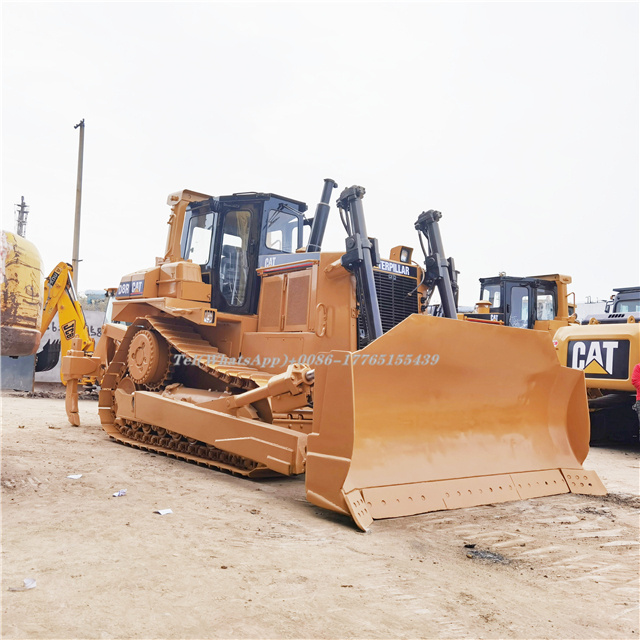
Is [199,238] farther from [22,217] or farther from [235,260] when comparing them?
[22,217]

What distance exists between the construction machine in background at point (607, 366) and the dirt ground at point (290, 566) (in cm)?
367

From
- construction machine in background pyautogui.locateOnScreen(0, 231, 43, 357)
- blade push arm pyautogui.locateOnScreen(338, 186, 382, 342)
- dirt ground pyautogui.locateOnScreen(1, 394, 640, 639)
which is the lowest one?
dirt ground pyautogui.locateOnScreen(1, 394, 640, 639)

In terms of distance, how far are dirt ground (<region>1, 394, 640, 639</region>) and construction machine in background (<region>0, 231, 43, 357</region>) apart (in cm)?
112

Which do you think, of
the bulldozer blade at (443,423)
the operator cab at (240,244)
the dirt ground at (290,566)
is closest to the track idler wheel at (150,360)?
the operator cab at (240,244)

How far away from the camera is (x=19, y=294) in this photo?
3.12 meters

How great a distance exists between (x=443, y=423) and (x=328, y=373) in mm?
1168

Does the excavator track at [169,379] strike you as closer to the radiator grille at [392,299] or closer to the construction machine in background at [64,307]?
the radiator grille at [392,299]

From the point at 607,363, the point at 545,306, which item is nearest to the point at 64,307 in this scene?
the point at 607,363

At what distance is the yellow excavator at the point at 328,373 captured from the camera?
13.5 feet

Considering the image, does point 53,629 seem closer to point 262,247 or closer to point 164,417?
point 164,417

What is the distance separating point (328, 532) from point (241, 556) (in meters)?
0.71

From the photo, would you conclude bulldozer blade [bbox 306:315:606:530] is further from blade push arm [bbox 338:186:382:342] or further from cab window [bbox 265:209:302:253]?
cab window [bbox 265:209:302:253]

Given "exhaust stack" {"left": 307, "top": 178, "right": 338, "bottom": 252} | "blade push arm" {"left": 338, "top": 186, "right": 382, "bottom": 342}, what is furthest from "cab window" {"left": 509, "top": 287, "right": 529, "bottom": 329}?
"blade push arm" {"left": 338, "top": 186, "right": 382, "bottom": 342}

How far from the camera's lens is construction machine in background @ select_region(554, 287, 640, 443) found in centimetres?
820
